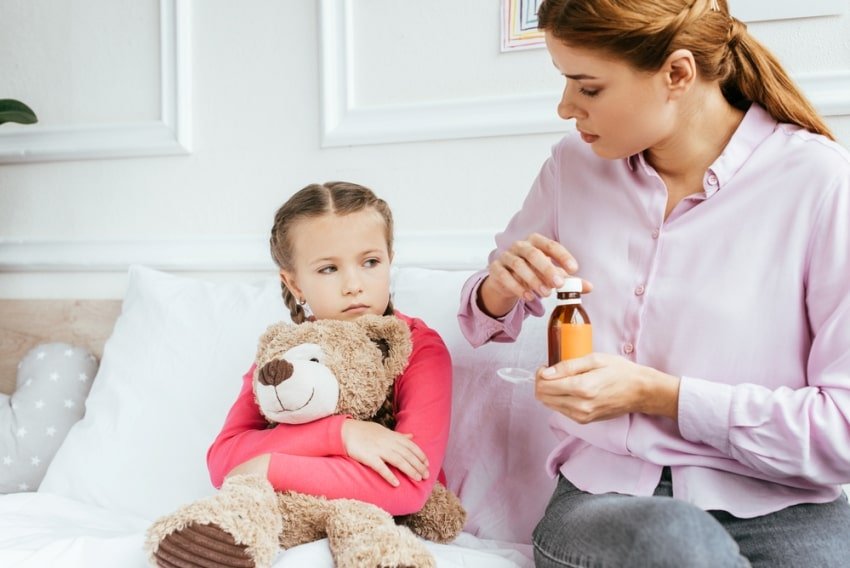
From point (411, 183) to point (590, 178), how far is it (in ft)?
1.89

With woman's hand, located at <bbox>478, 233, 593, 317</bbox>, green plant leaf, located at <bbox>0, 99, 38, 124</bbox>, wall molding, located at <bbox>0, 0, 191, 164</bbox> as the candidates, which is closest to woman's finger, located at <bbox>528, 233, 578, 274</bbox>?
woman's hand, located at <bbox>478, 233, 593, 317</bbox>

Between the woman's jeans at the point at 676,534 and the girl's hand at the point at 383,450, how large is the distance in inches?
7.0

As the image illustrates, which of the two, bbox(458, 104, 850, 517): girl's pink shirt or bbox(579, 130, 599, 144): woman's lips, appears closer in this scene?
bbox(458, 104, 850, 517): girl's pink shirt

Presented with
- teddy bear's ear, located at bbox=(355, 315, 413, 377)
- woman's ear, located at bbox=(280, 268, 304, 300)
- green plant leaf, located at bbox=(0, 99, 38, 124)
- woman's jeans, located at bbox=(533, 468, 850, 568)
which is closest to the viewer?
woman's jeans, located at bbox=(533, 468, 850, 568)

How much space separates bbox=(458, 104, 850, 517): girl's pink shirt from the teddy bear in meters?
0.26

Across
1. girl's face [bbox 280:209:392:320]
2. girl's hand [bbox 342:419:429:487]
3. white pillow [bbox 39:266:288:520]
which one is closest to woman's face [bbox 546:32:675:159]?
girl's face [bbox 280:209:392:320]

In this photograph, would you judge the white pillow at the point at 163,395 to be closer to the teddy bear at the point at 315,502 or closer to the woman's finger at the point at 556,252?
the teddy bear at the point at 315,502

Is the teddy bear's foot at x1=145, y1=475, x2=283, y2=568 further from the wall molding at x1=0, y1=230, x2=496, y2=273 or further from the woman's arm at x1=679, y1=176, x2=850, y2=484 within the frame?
the wall molding at x1=0, y1=230, x2=496, y2=273

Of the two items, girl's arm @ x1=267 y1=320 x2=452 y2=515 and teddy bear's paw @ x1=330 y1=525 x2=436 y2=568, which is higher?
girl's arm @ x1=267 y1=320 x2=452 y2=515

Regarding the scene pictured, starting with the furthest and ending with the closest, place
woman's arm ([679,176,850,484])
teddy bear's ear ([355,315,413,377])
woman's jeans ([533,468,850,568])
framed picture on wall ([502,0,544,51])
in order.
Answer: framed picture on wall ([502,0,544,51]), teddy bear's ear ([355,315,413,377]), woman's arm ([679,176,850,484]), woman's jeans ([533,468,850,568])

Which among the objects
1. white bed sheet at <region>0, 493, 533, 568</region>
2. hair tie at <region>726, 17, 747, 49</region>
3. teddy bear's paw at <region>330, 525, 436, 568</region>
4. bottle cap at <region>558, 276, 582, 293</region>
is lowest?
white bed sheet at <region>0, 493, 533, 568</region>

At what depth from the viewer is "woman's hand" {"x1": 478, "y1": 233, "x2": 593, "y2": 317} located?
99 cm

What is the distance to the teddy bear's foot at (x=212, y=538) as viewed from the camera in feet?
2.85

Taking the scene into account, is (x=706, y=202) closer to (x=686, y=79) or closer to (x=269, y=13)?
(x=686, y=79)
